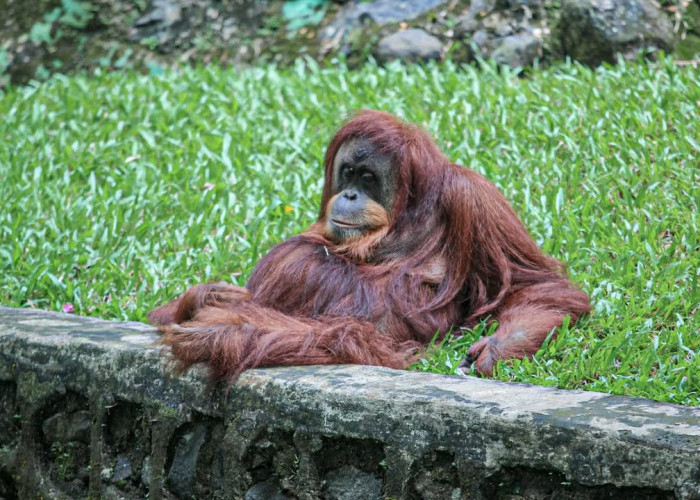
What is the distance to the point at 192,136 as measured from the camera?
5836mm

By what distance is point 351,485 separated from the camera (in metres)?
2.30

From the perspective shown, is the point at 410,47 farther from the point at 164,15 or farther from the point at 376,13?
the point at 164,15

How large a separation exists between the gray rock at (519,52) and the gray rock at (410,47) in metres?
0.52

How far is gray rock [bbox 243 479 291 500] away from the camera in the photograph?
7.99ft

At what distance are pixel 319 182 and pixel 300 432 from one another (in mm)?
2876

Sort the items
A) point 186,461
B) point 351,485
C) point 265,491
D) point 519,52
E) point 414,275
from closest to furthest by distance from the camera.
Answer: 1. point 351,485
2. point 265,491
3. point 186,461
4. point 414,275
5. point 519,52

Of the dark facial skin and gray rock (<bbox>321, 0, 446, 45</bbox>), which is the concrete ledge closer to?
the dark facial skin

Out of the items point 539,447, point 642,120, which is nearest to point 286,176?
point 642,120

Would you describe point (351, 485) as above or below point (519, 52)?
below

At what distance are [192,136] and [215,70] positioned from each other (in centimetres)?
160

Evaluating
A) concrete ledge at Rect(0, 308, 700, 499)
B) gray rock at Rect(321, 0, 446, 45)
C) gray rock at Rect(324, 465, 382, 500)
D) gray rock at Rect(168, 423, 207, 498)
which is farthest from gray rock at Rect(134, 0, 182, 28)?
gray rock at Rect(324, 465, 382, 500)

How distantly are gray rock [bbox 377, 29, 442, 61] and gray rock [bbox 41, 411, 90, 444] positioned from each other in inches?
187

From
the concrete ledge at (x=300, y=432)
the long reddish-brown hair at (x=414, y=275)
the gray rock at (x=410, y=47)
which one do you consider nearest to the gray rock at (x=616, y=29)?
the gray rock at (x=410, y=47)

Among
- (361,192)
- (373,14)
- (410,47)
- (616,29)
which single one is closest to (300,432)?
(361,192)
